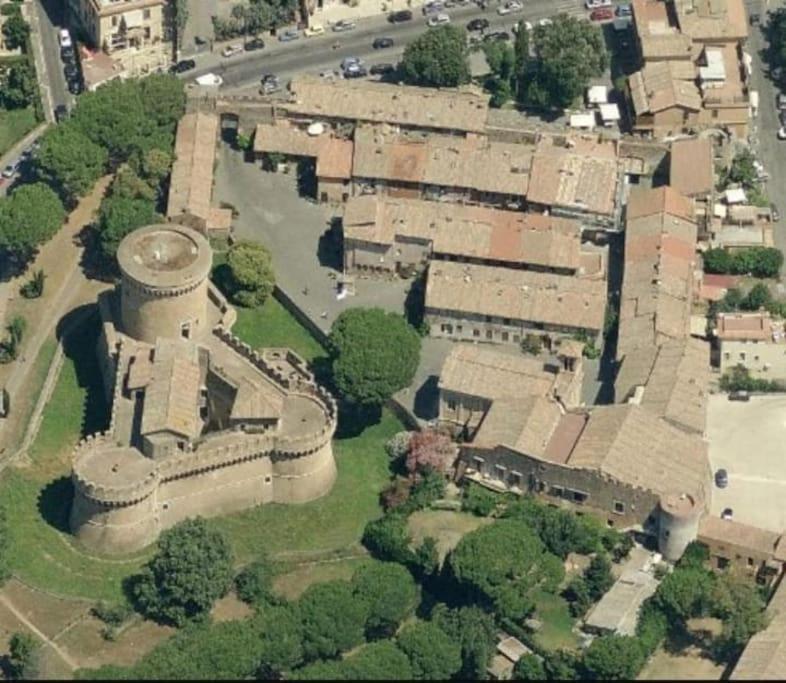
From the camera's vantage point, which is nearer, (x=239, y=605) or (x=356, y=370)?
(x=239, y=605)

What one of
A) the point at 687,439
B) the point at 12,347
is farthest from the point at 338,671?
the point at 12,347

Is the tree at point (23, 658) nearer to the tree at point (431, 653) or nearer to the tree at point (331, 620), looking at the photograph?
the tree at point (331, 620)

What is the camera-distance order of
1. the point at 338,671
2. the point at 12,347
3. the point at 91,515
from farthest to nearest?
the point at 12,347 → the point at 91,515 → the point at 338,671

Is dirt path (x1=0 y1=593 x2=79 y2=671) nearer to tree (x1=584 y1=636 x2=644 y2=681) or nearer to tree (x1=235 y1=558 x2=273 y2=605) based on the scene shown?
tree (x1=235 y1=558 x2=273 y2=605)

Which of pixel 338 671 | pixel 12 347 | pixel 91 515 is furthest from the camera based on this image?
pixel 12 347

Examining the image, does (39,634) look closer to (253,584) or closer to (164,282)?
(253,584)

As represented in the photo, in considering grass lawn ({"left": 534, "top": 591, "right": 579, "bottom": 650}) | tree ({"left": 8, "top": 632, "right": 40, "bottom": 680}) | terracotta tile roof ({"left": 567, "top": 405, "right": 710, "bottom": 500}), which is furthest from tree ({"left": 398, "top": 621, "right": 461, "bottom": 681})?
tree ({"left": 8, "top": 632, "right": 40, "bottom": 680})

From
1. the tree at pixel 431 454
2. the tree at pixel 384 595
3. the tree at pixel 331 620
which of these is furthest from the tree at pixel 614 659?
the tree at pixel 431 454

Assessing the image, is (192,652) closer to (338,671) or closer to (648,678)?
(338,671)
